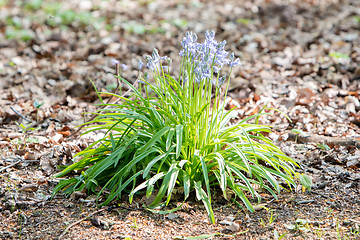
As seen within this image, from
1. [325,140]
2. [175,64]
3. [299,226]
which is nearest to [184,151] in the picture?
[299,226]

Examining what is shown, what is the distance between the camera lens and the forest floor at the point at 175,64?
239 cm

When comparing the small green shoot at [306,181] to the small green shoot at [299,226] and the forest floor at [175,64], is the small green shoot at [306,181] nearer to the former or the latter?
the forest floor at [175,64]

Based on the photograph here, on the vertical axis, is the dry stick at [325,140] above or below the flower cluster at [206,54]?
below

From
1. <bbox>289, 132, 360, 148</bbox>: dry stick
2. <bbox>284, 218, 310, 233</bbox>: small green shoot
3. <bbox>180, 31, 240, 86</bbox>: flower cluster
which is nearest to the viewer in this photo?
<bbox>284, 218, 310, 233</bbox>: small green shoot

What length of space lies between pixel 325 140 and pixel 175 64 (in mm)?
2584

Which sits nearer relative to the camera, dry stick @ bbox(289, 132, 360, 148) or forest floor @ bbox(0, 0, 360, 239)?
forest floor @ bbox(0, 0, 360, 239)

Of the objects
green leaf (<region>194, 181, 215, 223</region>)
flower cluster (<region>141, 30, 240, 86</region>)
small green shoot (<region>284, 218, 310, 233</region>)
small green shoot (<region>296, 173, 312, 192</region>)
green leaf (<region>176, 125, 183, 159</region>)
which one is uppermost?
flower cluster (<region>141, 30, 240, 86</region>)

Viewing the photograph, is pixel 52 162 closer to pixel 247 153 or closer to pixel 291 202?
pixel 247 153

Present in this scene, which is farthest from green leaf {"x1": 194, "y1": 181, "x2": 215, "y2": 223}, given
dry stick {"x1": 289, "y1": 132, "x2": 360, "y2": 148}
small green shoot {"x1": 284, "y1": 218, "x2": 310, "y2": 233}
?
dry stick {"x1": 289, "y1": 132, "x2": 360, "y2": 148}

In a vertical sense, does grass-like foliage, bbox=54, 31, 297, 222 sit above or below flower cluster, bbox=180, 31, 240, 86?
below

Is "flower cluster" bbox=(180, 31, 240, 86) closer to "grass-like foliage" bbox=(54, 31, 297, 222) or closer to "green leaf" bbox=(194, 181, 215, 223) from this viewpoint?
"grass-like foliage" bbox=(54, 31, 297, 222)

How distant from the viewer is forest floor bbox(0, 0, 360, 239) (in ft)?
7.84

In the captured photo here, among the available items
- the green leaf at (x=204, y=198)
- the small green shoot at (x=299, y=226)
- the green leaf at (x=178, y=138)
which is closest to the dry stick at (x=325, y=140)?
the small green shoot at (x=299, y=226)

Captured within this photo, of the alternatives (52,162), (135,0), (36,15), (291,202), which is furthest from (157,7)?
(291,202)
